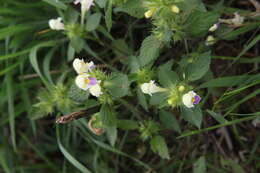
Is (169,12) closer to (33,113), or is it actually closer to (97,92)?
(97,92)

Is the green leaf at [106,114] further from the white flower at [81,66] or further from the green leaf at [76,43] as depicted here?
the green leaf at [76,43]

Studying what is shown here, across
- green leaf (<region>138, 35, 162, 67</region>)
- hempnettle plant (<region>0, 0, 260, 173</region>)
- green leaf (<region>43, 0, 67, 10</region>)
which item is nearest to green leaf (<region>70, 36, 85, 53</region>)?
hempnettle plant (<region>0, 0, 260, 173</region>)

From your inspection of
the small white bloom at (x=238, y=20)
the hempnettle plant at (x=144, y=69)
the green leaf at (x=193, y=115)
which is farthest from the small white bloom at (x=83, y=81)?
the small white bloom at (x=238, y=20)

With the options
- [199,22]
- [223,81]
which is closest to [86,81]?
[199,22]

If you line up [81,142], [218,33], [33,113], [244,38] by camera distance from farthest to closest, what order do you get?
[81,142], [244,38], [33,113], [218,33]

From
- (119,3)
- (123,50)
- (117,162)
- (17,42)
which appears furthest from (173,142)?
(17,42)

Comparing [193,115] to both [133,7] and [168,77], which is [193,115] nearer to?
[168,77]
